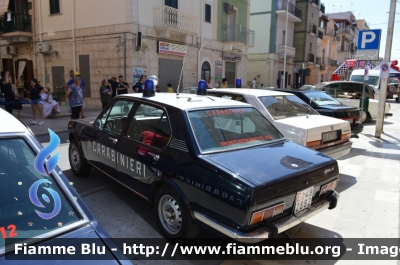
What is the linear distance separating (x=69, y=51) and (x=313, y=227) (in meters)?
16.8

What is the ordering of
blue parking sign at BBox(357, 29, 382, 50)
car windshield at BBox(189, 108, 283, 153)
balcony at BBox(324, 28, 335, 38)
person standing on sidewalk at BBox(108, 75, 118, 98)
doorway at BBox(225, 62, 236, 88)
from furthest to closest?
1. balcony at BBox(324, 28, 335, 38)
2. doorway at BBox(225, 62, 236, 88)
3. person standing on sidewalk at BBox(108, 75, 118, 98)
4. blue parking sign at BBox(357, 29, 382, 50)
5. car windshield at BBox(189, 108, 283, 153)

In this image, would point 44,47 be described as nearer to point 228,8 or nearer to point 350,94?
point 228,8

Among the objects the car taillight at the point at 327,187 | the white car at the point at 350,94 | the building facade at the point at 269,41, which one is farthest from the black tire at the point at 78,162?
the building facade at the point at 269,41

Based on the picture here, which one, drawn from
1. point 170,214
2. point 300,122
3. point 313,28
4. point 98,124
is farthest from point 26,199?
point 313,28

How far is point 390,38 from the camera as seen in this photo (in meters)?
9.24

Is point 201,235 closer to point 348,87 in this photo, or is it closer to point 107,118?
point 107,118

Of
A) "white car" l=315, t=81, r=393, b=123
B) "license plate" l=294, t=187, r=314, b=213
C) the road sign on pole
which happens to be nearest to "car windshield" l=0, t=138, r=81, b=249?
"license plate" l=294, t=187, r=314, b=213

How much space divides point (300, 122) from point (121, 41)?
1143 cm

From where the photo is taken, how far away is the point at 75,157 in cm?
538

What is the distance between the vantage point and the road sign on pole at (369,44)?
9203 mm

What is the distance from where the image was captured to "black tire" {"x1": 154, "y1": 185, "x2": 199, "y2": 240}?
10.1ft

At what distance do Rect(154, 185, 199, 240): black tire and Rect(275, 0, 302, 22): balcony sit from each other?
91.8 feet

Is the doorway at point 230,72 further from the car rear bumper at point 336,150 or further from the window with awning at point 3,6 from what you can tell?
the car rear bumper at point 336,150

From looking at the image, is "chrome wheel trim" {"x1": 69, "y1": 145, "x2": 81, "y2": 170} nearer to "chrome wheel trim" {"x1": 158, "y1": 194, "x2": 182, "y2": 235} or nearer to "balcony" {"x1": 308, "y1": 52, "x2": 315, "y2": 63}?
"chrome wheel trim" {"x1": 158, "y1": 194, "x2": 182, "y2": 235}
